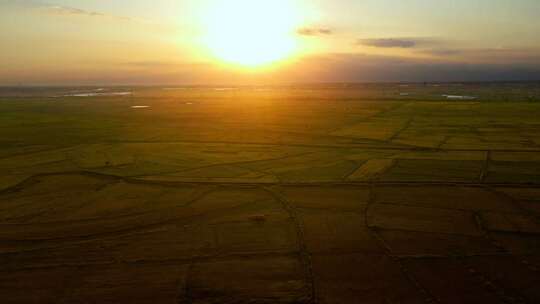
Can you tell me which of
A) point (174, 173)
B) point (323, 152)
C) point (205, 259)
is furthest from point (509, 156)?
point (205, 259)

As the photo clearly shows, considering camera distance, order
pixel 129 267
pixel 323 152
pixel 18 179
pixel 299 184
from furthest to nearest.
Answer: pixel 323 152 → pixel 18 179 → pixel 299 184 → pixel 129 267

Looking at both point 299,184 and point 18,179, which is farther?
point 18,179

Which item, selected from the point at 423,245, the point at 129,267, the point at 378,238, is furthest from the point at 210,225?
the point at 423,245

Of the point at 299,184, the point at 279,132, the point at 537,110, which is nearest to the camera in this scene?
the point at 299,184

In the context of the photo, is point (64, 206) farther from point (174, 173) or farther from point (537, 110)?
point (537, 110)

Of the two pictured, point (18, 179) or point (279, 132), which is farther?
point (279, 132)

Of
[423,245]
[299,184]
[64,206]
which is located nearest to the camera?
[423,245]

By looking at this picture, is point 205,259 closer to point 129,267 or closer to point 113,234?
point 129,267
